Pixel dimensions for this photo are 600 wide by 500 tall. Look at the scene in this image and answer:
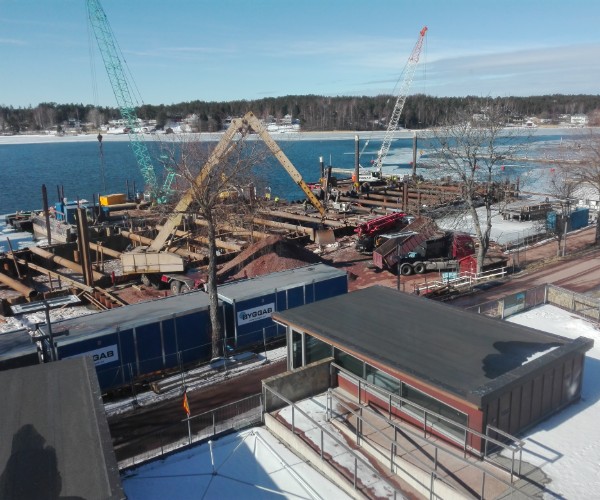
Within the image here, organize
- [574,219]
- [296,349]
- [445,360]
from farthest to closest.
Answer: [574,219], [296,349], [445,360]

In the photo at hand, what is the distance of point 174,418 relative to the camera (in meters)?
15.4

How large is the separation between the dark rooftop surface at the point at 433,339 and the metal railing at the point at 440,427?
2.36ft

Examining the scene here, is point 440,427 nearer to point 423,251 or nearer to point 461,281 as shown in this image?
point 461,281

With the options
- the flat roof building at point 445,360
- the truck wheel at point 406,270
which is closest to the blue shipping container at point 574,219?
the truck wheel at point 406,270

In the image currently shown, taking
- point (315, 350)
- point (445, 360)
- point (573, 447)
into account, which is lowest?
point (573, 447)

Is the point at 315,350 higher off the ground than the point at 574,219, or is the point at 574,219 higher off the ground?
the point at 315,350

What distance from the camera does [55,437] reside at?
29.8ft

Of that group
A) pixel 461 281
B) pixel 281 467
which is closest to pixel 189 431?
pixel 281 467

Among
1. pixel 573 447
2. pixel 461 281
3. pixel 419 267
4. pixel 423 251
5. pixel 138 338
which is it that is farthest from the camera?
pixel 423 251

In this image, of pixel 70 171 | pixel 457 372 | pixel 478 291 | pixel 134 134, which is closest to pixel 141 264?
pixel 478 291

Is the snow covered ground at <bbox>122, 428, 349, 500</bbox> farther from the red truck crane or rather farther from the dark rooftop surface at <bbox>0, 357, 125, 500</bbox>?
the red truck crane

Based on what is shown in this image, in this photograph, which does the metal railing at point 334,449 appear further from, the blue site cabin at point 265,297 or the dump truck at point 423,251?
the dump truck at point 423,251

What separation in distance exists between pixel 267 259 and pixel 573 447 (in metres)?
18.6

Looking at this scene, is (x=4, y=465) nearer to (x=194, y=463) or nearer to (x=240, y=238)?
(x=194, y=463)
